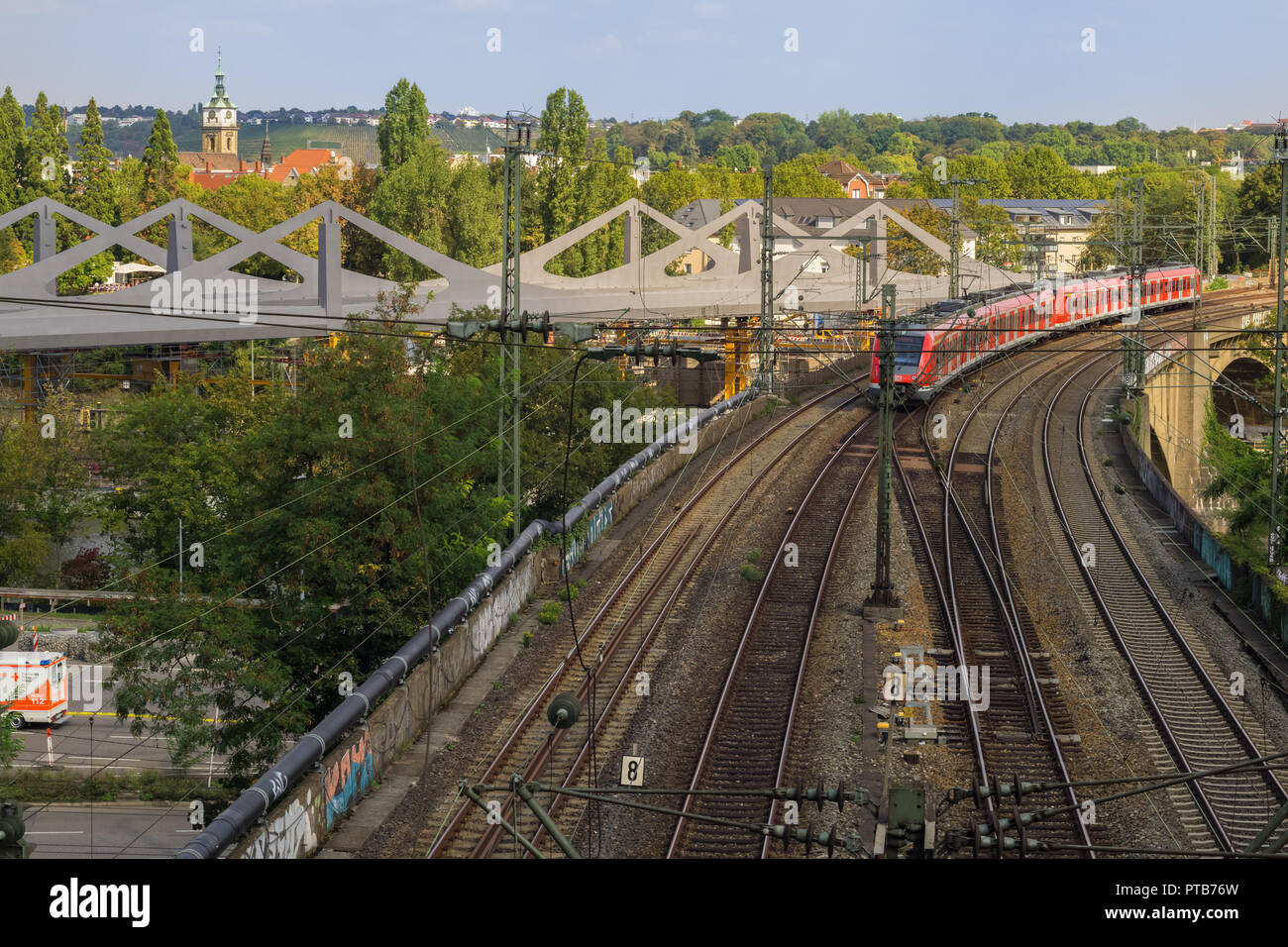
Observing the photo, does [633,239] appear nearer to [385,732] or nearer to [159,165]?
[159,165]

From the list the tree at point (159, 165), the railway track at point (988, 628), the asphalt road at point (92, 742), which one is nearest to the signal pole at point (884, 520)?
the railway track at point (988, 628)

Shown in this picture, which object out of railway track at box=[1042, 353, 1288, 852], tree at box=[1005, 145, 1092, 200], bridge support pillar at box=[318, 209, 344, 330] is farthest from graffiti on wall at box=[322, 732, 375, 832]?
tree at box=[1005, 145, 1092, 200]

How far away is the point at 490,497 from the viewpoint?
83.1ft

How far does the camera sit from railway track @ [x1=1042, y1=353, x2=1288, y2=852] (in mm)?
16000

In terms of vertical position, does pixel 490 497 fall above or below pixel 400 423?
below

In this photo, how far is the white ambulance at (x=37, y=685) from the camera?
28922 mm

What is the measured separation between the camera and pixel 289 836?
46.4 ft

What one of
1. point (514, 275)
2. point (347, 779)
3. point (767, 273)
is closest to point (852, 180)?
point (767, 273)

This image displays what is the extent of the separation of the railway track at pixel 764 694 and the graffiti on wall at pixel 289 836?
3.98 meters

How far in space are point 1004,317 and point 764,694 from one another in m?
33.4

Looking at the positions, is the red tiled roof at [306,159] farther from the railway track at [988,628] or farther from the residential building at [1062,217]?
the railway track at [988,628]

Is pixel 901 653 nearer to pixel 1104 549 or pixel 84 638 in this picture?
pixel 1104 549
